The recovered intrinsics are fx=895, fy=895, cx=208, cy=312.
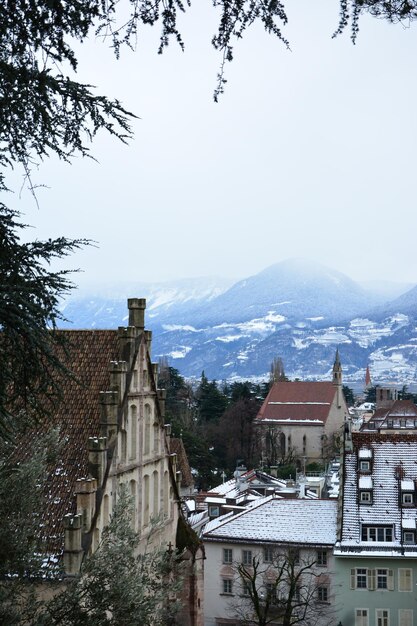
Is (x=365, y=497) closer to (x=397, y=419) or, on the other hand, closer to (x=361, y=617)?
(x=361, y=617)

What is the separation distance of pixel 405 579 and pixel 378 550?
70.4 inches

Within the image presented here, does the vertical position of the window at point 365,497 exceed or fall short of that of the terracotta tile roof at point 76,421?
it falls short

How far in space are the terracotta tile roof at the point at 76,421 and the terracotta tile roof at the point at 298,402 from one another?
9974 cm

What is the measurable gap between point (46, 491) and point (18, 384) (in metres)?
10.00

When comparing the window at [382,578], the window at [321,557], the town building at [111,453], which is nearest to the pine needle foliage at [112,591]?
the town building at [111,453]

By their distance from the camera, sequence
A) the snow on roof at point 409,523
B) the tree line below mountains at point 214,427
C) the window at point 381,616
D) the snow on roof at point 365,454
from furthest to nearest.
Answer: the tree line below mountains at point 214,427
the snow on roof at point 365,454
the snow on roof at point 409,523
the window at point 381,616

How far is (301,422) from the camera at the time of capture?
124 metres

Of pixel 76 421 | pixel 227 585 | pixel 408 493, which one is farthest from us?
pixel 227 585

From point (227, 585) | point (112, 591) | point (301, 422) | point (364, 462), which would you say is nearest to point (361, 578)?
point (364, 462)

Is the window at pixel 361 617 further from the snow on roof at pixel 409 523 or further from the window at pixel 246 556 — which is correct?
the window at pixel 246 556

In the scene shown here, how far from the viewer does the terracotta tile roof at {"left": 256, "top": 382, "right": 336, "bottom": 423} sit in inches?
4980

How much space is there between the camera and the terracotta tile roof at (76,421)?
723 inches

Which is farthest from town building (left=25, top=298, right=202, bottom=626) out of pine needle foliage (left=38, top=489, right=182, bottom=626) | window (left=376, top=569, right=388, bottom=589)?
window (left=376, top=569, right=388, bottom=589)

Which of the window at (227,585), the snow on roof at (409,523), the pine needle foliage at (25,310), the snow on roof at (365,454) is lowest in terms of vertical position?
the window at (227,585)
